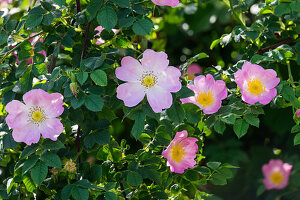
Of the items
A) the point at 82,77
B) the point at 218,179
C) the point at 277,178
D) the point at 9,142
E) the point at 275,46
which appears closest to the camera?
the point at 82,77

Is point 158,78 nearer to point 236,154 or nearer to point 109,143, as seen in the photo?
point 109,143

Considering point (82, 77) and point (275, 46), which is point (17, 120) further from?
point (275, 46)

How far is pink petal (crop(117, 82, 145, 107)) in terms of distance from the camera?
3.83 feet

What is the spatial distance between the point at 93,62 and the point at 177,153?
0.99 feet

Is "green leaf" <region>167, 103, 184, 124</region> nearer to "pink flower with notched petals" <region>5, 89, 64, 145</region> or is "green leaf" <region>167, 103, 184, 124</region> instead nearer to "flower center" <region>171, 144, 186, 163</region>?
"flower center" <region>171, 144, 186, 163</region>

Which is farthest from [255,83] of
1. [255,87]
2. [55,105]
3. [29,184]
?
[29,184]

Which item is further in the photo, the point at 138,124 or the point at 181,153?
the point at 181,153

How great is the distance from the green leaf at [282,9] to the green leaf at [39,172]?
654 millimetres

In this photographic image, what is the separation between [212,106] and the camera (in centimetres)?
128

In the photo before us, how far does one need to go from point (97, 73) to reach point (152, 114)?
15 cm

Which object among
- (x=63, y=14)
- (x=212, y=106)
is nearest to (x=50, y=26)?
(x=63, y=14)

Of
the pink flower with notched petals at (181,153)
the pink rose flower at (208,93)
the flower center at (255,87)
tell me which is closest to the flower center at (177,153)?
the pink flower with notched petals at (181,153)

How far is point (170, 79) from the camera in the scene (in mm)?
1197

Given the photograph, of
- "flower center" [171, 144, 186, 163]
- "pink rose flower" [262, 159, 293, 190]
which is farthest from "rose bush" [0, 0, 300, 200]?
"pink rose flower" [262, 159, 293, 190]
